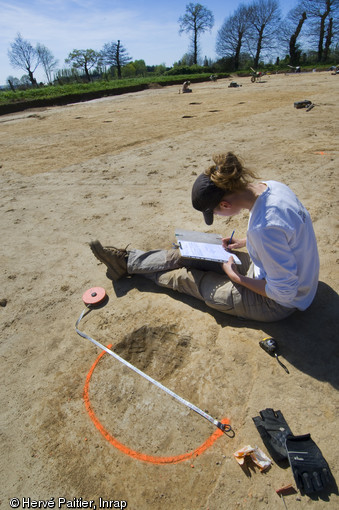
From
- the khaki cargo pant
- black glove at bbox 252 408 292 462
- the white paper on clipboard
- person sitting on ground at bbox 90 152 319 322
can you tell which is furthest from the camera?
the white paper on clipboard

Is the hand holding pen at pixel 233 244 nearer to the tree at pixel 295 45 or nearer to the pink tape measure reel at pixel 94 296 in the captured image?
the pink tape measure reel at pixel 94 296

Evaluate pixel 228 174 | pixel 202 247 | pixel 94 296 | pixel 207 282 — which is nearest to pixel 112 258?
pixel 94 296

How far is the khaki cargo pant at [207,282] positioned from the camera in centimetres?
215

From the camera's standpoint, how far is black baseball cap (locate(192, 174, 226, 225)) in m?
1.73

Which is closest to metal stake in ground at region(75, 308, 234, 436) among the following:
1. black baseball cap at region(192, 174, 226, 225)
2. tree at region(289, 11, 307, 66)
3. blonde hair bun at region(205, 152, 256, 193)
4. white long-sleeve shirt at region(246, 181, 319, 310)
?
white long-sleeve shirt at region(246, 181, 319, 310)

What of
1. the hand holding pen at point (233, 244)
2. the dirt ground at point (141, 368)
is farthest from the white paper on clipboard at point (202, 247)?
the dirt ground at point (141, 368)

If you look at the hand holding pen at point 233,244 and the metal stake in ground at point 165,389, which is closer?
the metal stake in ground at point 165,389

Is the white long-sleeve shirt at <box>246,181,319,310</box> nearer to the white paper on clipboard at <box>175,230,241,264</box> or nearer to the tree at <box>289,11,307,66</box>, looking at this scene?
the white paper on clipboard at <box>175,230,241,264</box>

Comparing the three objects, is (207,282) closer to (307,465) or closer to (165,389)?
(165,389)

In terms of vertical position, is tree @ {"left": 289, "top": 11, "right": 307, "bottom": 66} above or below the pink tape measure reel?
above

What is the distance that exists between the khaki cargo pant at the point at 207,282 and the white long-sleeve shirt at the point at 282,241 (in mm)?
250

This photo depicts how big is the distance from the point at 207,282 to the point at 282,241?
2.89ft

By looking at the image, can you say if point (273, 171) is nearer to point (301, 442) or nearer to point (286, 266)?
point (286, 266)

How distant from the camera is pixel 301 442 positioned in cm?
153
